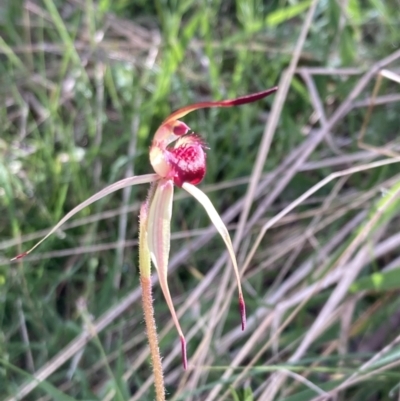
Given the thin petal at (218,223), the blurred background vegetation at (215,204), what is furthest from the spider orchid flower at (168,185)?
the blurred background vegetation at (215,204)

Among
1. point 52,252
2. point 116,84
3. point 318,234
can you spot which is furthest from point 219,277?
point 116,84

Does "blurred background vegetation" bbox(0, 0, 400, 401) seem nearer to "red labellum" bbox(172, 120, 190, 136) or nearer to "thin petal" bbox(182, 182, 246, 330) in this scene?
"thin petal" bbox(182, 182, 246, 330)

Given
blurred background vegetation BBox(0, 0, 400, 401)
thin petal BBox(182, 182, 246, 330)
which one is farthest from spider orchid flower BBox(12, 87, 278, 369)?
blurred background vegetation BBox(0, 0, 400, 401)

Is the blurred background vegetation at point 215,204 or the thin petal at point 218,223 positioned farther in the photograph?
the blurred background vegetation at point 215,204

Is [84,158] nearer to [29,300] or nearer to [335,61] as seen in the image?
[29,300]

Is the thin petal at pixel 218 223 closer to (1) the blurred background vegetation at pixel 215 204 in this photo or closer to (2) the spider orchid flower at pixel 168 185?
(2) the spider orchid flower at pixel 168 185

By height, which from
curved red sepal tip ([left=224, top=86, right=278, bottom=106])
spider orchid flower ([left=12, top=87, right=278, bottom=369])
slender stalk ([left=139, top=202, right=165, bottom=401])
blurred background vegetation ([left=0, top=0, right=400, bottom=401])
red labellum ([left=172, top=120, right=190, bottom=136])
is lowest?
blurred background vegetation ([left=0, top=0, right=400, bottom=401])
